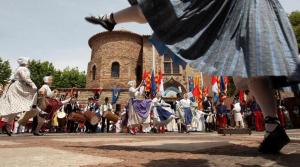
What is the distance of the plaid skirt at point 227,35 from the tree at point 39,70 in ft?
154

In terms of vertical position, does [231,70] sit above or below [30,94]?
below

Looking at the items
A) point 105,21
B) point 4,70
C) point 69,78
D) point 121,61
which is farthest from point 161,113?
point 69,78

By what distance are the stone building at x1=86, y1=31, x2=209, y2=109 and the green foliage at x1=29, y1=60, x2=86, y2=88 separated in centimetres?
1556

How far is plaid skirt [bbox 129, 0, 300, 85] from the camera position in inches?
79.8

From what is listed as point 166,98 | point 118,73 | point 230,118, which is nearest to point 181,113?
point 230,118

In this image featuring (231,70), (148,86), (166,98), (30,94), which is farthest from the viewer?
(166,98)

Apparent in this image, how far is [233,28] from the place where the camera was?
230 centimetres

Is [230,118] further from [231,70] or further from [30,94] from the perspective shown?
[231,70]

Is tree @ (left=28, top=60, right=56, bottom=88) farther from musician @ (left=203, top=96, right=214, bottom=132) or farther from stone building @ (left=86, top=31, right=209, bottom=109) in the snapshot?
musician @ (left=203, top=96, right=214, bottom=132)

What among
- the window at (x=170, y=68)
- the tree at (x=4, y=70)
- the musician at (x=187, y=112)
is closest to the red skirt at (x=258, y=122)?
the musician at (x=187, y=112)

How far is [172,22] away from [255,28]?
0.67 meters

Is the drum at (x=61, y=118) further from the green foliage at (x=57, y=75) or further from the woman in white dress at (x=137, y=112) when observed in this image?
the green foliage at (x=57, y=75)

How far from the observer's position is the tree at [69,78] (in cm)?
5378

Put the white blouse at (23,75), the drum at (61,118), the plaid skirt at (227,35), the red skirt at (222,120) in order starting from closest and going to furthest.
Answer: the plaid skirt at (227,35), the white blouse at (23,75), the drum at (61,118), the red skirt at (222,120)
